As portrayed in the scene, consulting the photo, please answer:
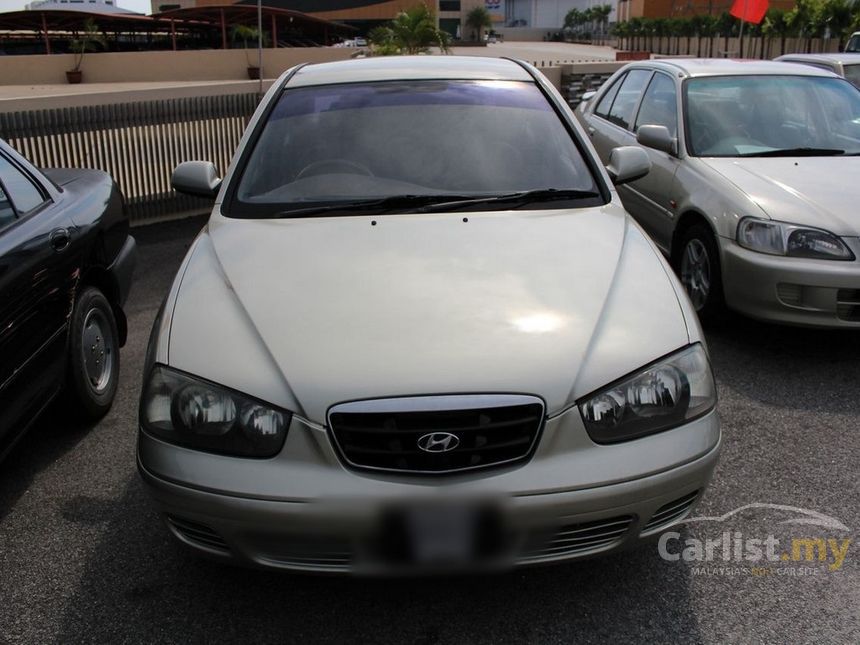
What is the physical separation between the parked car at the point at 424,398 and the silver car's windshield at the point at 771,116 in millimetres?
2929

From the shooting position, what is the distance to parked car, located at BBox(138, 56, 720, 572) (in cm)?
220

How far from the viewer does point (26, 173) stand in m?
3.86

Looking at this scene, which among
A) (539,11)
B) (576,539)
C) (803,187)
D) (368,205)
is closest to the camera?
(576,539)

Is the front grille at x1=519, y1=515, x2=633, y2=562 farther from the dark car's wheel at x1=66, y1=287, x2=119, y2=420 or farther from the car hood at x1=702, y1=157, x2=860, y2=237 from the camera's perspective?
the car hood at x1=702, y1=157, x2=860, y2=237

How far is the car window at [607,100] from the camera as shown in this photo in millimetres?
7402

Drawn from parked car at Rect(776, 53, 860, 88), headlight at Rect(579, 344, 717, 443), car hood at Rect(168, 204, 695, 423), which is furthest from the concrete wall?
headlight at Rect(579, 344, 717, 443)

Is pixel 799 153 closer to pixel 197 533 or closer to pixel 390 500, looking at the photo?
pixel 390 500

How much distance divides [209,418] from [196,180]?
1.71m

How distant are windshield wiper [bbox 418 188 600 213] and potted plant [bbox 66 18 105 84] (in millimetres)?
32033

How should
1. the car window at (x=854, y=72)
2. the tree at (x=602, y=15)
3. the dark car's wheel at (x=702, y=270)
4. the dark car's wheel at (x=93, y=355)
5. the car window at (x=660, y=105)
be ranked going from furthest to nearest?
the tree at (x=602, y=15) → the car window at (x=854, y=72) → the car window at (x=660, y=105) → the dark car's wheel at (x=702, y=270) → the dark car's wheel at (x=93, y=355)

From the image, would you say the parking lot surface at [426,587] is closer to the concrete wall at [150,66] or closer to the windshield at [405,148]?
the windshield at [405,148]

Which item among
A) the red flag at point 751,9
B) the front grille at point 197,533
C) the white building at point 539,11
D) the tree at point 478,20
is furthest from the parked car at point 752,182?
the white building at point 539,11

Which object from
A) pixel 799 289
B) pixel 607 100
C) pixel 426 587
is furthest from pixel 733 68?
pixel 426 587

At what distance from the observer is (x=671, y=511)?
244 centimetres
